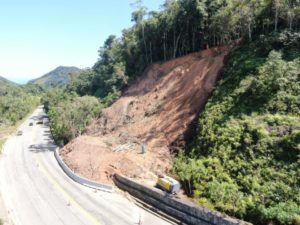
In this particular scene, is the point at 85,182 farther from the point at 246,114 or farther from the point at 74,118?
the point at 74,118

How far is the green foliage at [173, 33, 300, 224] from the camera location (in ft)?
64.1

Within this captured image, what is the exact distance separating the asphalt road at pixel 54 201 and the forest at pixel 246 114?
5.41 metres

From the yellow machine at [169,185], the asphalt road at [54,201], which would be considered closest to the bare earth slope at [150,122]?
→ the asphalt road at [54,201]

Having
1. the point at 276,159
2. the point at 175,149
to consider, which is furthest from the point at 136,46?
the point at 276,159

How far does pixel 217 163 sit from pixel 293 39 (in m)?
15.6

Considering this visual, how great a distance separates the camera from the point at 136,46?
180 feet

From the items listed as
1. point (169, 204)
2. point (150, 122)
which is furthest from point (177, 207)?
point (150, 122)

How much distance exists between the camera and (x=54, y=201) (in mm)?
24953

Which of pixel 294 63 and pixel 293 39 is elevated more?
pixel 293 39

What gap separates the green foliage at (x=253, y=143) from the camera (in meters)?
19.5

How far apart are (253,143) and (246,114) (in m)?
3.77

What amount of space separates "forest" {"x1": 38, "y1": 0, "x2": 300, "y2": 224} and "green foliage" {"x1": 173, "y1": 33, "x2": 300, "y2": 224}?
2.4 inches

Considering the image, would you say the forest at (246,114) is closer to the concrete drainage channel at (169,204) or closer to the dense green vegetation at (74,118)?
the dense green vegetation at (74,118)

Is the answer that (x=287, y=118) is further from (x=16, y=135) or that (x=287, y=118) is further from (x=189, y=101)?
(x=16, y=135)
